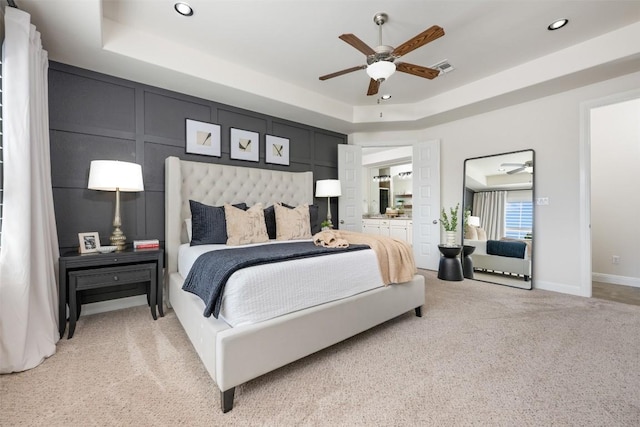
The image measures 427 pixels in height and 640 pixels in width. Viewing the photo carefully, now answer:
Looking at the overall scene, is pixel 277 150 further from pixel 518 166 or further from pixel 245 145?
pixel 518 166

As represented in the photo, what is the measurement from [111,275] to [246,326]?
1.67 m

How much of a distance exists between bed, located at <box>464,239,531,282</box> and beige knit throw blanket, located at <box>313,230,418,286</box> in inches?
89.4

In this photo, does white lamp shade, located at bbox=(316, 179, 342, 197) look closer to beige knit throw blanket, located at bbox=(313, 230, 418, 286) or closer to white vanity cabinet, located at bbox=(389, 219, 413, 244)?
beige knit throw blanket, located at bbox=(313, 230, 418, 286)

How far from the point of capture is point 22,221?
182cm

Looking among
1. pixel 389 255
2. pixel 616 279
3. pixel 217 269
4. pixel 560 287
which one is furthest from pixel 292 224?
pixel 616 279

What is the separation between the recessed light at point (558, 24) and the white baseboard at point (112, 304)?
503cm

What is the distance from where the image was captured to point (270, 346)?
1.58 m

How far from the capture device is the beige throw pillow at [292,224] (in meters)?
3.26

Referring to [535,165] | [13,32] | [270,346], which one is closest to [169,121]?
[13,32]

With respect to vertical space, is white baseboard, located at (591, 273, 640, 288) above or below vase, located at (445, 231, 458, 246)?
below

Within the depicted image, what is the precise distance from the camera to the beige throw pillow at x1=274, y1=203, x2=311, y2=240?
3.26m

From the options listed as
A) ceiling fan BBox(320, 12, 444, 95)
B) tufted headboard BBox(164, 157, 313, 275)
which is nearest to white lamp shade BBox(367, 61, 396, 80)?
ceiling fan BBox(320, 12, 444, 95)

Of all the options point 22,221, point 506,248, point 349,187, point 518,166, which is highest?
point 518,166

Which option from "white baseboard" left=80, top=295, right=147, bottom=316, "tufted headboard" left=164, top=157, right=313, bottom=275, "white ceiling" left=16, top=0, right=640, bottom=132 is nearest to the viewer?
"white ceiling" left=16, top=0, right=640, bottom=132
